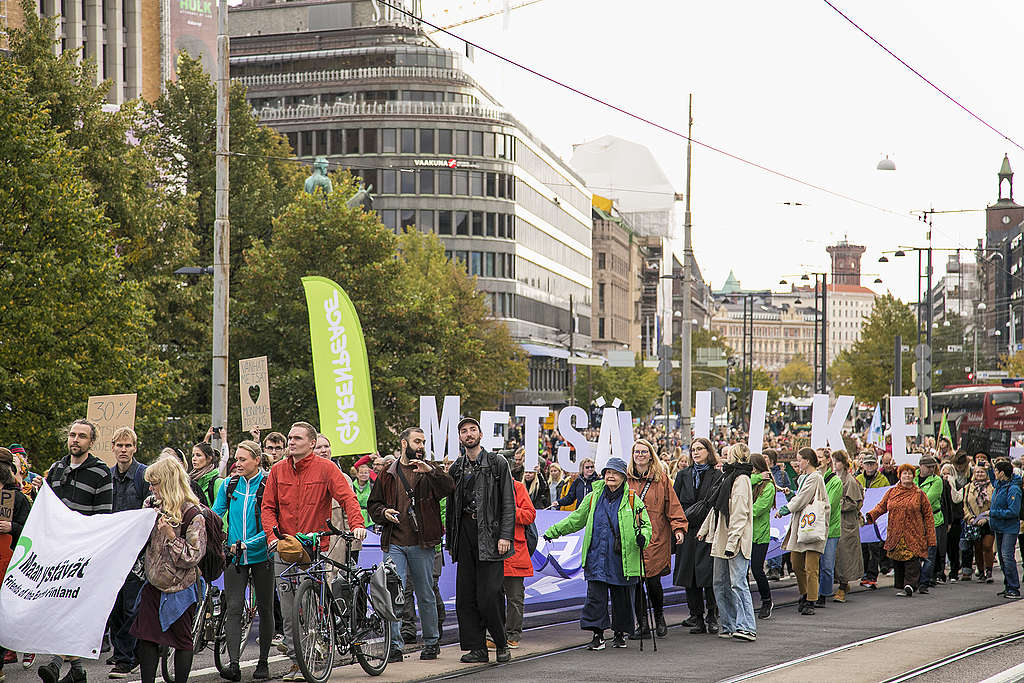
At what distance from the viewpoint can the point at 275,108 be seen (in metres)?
82.6

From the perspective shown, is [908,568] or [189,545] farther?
[908,568]

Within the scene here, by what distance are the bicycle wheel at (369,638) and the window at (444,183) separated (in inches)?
2802

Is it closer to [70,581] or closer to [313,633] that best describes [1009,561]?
[313,633]

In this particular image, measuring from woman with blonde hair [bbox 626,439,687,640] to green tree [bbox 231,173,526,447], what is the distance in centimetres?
2323

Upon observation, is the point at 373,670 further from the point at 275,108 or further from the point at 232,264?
the point at 275,108

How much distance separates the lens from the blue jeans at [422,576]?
11141mm

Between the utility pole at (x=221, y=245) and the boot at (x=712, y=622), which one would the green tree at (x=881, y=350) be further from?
the boot at (x=712, y=622)

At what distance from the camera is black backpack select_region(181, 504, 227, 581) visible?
352 inches

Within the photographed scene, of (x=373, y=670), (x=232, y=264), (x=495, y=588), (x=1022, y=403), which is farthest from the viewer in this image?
(x=1022, y=403)

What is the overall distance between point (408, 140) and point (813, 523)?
6813 centimetres

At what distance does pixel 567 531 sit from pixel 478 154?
7071 cm

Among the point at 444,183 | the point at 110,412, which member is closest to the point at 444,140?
the point at 444,183

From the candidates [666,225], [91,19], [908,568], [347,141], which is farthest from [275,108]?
[666,225]

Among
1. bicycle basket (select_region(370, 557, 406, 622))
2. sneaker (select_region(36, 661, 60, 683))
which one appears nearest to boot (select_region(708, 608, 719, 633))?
bicycle basket (select_region(370, 557, 406, 622))
